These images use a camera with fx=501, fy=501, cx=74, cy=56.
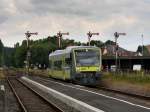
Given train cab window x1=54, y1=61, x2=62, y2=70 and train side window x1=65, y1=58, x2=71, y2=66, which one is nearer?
train side window x1=65, y1=58, x2=71, y2=66

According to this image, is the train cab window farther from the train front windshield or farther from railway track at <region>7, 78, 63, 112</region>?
railway track at <region>7, 78, 63, 112</region>

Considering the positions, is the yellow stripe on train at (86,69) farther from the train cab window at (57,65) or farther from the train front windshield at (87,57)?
the train cab window at (57,65)

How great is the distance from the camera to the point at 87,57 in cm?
4103

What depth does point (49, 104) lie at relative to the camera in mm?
24453

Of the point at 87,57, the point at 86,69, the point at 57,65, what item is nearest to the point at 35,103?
the point at 86,69

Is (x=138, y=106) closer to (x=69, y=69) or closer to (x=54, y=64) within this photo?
(x=69, y=69)

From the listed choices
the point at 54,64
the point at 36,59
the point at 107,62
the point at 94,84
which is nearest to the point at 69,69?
the point at 94,84

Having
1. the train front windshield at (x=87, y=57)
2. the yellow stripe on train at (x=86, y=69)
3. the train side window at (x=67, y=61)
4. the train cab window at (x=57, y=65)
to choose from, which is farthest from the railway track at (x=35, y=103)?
the train cab window at (x=57, y=65)

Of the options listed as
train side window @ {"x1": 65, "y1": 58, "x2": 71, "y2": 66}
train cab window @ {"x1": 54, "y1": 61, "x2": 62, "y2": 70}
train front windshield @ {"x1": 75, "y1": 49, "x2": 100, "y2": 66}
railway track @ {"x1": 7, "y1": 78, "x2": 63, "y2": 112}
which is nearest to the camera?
railway track @ {"x1": 7, "y1": 78, "x2": 63, "y2": 112}

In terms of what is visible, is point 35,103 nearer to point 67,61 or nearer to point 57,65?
point 67,61

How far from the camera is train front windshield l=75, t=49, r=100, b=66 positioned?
4056cm

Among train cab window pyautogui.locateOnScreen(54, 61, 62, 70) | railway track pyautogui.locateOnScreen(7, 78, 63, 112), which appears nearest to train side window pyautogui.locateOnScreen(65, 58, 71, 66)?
train cab window pyautogui.locateOnScreen(54, 61, 62, 70)

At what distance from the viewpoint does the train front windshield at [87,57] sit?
4056 centimetres

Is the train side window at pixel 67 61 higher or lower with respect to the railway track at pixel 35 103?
higher
